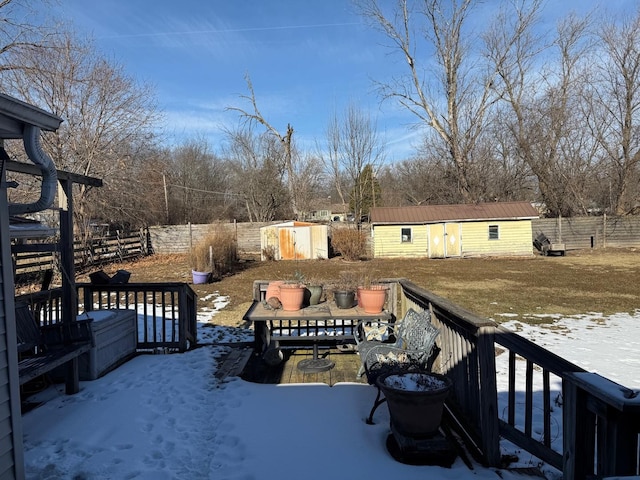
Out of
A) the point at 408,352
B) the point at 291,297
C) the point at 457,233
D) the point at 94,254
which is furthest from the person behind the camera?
the point at 457,233

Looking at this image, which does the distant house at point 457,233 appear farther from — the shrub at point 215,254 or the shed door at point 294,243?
the shrub at point 215,254

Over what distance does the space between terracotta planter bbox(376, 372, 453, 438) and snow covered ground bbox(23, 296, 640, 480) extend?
0.22 meters

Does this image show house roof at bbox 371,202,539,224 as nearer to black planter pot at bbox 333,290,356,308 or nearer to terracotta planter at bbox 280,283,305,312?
black planter pot at bbox 333,290,356,308

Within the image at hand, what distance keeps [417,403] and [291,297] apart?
7.66ft

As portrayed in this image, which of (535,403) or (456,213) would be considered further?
(456,213)

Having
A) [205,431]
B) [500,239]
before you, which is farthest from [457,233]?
[205,431]

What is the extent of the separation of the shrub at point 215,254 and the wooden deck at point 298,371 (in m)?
8.34

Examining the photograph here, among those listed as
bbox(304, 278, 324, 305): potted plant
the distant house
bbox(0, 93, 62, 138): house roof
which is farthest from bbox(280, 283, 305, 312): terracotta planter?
the distant house

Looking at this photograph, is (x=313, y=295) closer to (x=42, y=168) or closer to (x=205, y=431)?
(x=205, y=431)

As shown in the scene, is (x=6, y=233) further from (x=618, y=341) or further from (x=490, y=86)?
(x=490, y=86)

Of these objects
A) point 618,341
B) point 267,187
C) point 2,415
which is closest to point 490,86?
point 267,187

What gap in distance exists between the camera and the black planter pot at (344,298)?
4715mm

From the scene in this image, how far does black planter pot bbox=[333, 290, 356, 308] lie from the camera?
15.5 ft

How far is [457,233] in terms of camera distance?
20.2 m
